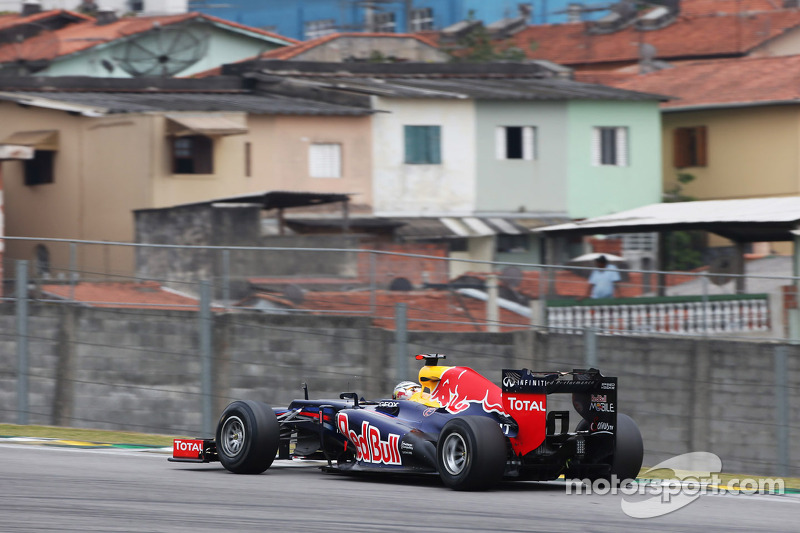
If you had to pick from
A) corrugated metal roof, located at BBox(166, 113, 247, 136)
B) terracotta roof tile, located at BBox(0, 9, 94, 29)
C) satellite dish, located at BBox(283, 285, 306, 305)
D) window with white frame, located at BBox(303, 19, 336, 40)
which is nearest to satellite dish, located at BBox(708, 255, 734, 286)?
satellite dish, located at BBox(283, 285, 306, 305)

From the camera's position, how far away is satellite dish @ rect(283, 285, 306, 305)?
696 inches

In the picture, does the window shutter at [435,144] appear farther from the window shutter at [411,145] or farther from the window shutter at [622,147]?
the window shutter at [622,147]

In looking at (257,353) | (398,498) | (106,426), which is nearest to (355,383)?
(257,353)

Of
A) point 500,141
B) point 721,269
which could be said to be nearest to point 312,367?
point 721,269

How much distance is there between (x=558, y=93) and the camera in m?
40.5

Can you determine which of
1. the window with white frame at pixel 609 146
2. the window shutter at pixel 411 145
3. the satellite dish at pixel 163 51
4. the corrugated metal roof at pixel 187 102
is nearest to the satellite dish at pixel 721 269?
the window with white frame at pixel 609 146

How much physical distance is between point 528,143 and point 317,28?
28.4 metres

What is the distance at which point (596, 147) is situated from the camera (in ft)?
135

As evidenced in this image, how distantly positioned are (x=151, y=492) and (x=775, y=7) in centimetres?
5268

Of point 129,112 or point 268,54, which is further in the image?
point 268,54

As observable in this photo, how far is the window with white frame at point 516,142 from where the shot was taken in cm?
3981

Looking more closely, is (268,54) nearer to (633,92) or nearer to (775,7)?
(633,92)

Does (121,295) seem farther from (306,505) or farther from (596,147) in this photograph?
(596,147)

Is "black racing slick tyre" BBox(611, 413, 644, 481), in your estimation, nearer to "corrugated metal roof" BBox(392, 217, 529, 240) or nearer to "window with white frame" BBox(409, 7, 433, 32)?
"corrugated metal roof" BBox(392, 217, 529, 240)
